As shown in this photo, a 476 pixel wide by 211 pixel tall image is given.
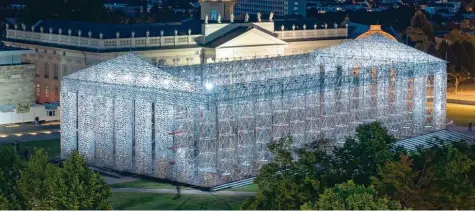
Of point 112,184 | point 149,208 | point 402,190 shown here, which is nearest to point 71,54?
point 112,184

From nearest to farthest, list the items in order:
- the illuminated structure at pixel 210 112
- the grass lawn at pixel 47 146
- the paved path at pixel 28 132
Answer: the illuminated structure at pixel 210 112 → the grass lawn at pixel 47 146 → the paved path at pixel 28 132

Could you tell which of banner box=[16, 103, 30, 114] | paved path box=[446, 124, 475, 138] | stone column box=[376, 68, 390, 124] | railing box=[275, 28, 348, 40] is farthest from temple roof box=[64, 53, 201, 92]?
railing box=[275, 28, 348, 40]

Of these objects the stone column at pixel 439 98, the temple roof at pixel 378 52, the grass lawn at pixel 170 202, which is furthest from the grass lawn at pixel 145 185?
the stone column at pixel 439 98

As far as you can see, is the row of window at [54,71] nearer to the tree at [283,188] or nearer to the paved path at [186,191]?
the paved path at [186,191]

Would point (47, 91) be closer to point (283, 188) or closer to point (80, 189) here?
point (80, 189)

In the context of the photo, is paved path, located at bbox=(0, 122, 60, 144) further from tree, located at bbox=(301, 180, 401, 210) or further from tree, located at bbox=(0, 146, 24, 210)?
tree, located at bbox=(301, 180, 401, 210)

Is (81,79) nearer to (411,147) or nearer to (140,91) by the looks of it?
(140,91)

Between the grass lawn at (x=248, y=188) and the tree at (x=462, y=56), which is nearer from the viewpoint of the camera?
the grass lawn at (x=248, y=188)
